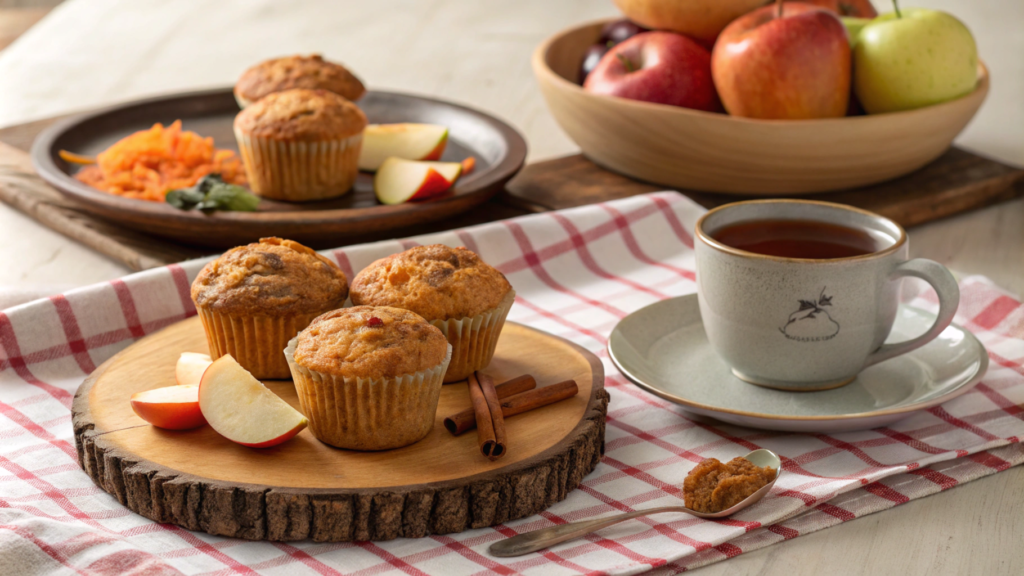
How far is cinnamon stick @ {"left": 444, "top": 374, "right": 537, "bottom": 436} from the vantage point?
1.28 m

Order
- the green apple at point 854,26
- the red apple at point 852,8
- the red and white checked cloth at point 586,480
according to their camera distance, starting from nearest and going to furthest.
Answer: the red and white checked cloth at point 586,480
the green apple at point 854,26
the red apple at point 852,8

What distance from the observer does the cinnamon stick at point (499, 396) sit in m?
1.28

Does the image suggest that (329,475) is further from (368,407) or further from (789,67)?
(789,67)

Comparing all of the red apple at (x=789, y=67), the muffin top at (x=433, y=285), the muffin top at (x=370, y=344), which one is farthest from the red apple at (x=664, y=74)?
the muffin top at (x=370, y=344)

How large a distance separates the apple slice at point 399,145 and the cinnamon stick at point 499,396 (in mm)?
1059

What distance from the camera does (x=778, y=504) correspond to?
1.23m

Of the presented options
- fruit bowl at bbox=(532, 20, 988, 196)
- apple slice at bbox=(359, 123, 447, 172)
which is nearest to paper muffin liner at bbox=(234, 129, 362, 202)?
apple slice at bbox=(359, 123, 447, 172)

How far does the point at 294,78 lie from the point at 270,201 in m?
0.37

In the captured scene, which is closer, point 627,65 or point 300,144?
point 300,144

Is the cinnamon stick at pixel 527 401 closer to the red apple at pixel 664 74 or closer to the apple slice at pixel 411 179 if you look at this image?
the apple slice at pixel 411 179

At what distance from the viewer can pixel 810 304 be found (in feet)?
4.49

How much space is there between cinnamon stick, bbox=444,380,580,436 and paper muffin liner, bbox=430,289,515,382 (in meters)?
0.11

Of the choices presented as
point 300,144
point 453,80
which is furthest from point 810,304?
point 453,80

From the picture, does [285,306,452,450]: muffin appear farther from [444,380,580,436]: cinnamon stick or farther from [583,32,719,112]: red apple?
[583,32,719,112]: red apple
